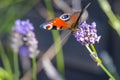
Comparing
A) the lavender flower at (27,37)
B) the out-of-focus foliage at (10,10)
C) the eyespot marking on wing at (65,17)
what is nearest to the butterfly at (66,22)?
the eyespot marking on wing at (65,17)

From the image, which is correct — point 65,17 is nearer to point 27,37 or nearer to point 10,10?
point 27,37

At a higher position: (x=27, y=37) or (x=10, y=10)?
(x=10, y=10)

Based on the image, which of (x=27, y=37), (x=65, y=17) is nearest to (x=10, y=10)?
(x=27, y=37)

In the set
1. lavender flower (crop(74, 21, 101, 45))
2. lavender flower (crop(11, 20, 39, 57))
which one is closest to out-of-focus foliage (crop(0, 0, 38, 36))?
lavender flower (crop(11, 20, 39, 57))

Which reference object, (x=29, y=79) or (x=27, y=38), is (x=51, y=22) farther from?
(x=29, y=79)

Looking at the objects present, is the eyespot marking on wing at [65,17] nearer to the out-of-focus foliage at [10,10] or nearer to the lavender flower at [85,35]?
the lavender flower at [85,35]
